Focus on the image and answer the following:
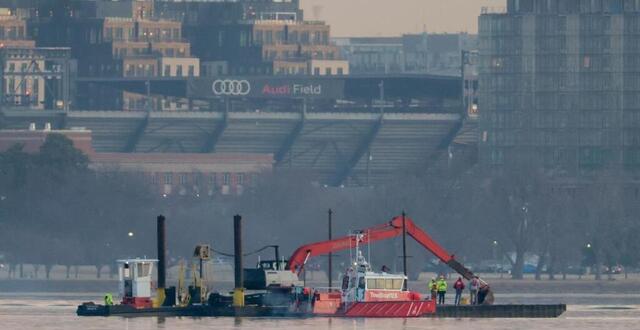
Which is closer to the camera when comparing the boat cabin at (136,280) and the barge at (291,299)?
the barge at (291,299)

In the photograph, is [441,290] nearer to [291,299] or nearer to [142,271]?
[291,299]

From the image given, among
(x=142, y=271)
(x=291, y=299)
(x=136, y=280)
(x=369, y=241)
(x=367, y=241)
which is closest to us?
(x=291, y=299)

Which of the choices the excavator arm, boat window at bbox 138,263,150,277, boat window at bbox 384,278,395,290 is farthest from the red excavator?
boat window at bbox 138,263,150,277

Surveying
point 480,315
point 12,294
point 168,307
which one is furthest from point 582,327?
point 12,294

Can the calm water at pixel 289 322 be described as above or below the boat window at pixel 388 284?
below

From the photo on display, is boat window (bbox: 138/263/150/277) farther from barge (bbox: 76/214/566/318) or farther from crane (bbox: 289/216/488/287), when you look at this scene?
crane (bbox: 289/216/488/287)

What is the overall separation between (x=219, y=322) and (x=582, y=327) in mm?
15353

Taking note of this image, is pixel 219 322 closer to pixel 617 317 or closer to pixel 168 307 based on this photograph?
pixel 168 307

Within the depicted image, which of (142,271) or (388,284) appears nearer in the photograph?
(388,284)

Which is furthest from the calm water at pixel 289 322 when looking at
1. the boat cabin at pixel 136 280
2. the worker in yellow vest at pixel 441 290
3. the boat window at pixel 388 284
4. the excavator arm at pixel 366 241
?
the excavator arm at pixel 366 241

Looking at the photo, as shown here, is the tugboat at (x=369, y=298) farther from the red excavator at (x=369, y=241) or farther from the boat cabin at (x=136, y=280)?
the boat cabin at (x=136, y=280)

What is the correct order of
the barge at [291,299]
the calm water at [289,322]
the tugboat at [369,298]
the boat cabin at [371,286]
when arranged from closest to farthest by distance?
the calm water at [289,322]
the tugboat at [369,298]
the barge at [291,299]
the boat cabin at [371,286]

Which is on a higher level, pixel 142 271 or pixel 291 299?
pixel 142 271

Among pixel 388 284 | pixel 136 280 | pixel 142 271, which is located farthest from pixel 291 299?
pixel 136 280
